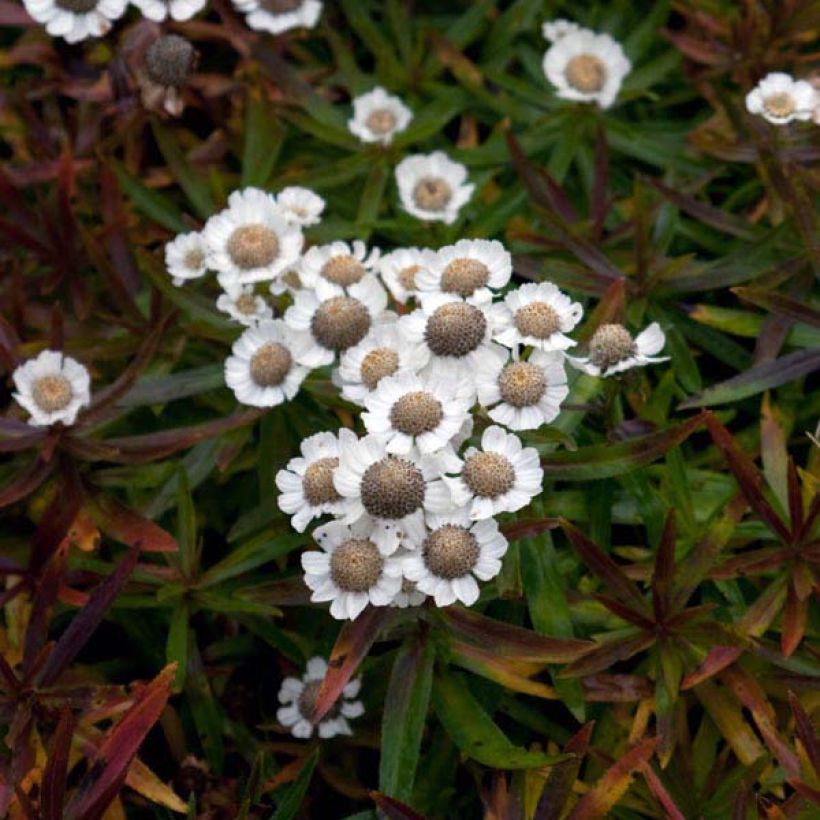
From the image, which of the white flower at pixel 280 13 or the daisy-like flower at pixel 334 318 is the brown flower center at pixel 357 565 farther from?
the white flower at pixel 280 13

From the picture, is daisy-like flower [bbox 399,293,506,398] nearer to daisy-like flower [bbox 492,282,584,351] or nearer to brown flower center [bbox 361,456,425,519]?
daisy-like flower [bbox 492,282,584,351]

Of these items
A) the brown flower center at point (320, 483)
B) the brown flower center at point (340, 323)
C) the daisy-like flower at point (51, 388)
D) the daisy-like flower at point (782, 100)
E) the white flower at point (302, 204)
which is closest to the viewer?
the brown flower center at point (320, 483)

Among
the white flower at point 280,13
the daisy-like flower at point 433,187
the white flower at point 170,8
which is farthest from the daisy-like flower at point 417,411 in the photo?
the white flower at point 280,13

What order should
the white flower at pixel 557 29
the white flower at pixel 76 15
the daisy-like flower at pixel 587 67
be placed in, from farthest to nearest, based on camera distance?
the white flower at pixel 557 29
the daisy-like flower at pixel 587 67
the white flower at pixel 76 15

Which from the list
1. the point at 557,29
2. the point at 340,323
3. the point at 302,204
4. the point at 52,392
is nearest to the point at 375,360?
the point at 340,323

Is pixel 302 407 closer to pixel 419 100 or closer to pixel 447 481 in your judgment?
pixel 447 481

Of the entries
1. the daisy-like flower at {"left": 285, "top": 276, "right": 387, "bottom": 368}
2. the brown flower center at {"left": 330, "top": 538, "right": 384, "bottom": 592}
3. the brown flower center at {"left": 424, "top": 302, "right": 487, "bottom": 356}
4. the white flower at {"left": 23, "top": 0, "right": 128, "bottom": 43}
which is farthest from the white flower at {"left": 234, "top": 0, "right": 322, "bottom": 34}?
the brown flower center at {"left": 330, "top": 538, "right": 384, "bottom": 592}
